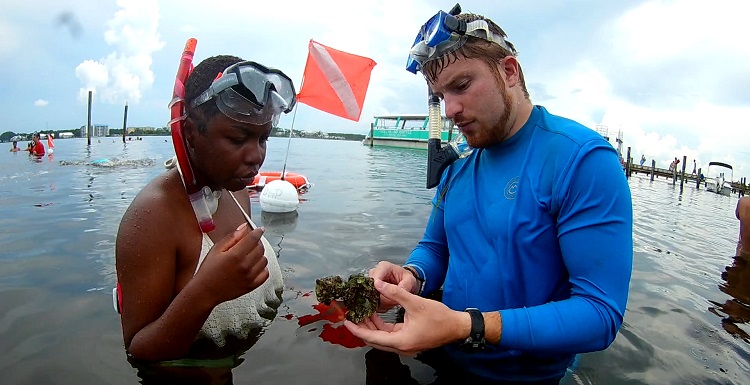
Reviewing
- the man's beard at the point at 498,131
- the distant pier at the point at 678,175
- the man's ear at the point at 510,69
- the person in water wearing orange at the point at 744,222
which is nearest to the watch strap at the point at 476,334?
the man's beard at the point at 498,131

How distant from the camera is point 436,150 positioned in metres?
3.35

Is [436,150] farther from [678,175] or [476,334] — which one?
[678,175]

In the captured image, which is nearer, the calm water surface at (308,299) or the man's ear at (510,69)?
the man's ear at (510,69)

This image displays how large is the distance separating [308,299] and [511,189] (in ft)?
8.83

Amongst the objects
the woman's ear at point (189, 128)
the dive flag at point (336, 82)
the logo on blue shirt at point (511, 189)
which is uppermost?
the dive flag at point (336, 82)

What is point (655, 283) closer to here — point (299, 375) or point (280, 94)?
point (299, 375)

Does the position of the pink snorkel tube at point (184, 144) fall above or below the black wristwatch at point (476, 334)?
above

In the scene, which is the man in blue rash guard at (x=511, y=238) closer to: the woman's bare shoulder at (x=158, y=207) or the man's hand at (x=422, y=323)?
the man's hand at (x=422, y=323)

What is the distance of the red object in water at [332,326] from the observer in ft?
11.3

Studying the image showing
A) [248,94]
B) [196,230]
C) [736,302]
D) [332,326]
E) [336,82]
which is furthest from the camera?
[336,82]

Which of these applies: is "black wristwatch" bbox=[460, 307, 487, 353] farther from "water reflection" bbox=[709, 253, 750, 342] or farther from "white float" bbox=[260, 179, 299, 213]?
"white float" bbox=[260, 179, 299, 213]

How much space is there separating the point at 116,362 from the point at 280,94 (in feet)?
7.39

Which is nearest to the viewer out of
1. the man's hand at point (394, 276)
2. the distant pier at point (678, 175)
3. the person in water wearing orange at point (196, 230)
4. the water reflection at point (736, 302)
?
the person in water wearing orange at point (196, 230)

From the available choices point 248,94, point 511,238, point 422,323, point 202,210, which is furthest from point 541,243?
point 202,210
